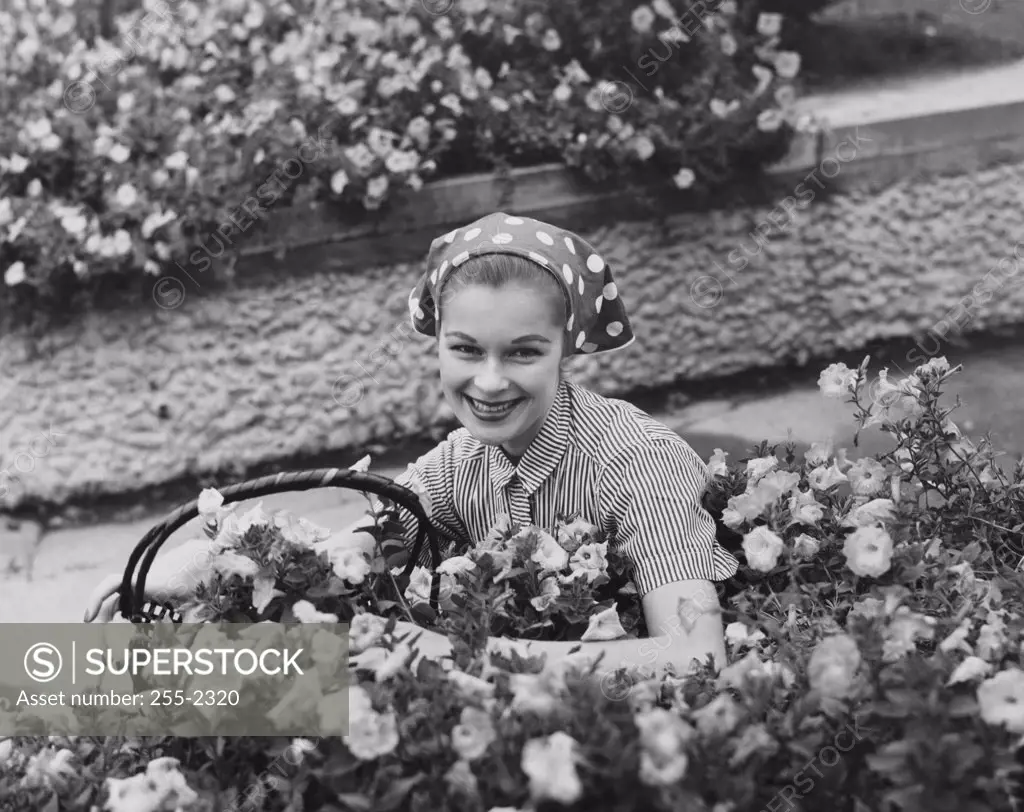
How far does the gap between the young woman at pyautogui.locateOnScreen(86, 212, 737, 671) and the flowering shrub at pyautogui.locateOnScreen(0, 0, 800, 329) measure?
2.02m

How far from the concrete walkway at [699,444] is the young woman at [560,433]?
6.16 feet

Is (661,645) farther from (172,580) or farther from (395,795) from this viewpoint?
(172,580)

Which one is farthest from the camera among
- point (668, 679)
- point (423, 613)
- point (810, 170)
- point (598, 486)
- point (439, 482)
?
point (810, 170)

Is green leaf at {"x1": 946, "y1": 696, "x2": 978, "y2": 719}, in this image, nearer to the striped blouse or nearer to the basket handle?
the striped blouse

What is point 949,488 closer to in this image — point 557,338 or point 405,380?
point 557,338

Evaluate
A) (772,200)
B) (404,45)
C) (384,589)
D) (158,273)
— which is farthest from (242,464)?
(384,589)

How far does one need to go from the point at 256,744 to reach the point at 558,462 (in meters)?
0.69

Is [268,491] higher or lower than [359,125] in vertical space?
lower

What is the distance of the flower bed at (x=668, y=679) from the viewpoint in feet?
3.50

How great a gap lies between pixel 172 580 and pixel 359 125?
8.09 ft

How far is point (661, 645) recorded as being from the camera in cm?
146

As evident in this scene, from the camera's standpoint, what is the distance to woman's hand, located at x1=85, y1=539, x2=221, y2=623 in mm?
1520

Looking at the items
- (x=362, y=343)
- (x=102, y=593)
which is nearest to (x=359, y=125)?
(x=362, y=343)

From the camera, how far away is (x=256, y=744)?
1.23 m
